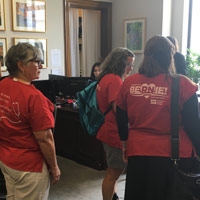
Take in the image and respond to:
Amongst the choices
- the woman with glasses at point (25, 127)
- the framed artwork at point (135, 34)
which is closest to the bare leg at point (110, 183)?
the woman with glasses at point (25, 127)

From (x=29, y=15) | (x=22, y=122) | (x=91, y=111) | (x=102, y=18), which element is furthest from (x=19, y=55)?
(x=102, y=18)

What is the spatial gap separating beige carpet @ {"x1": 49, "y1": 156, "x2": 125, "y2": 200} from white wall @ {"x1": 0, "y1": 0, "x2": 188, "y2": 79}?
68.2 inches

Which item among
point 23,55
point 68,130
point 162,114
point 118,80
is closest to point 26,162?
point 23,55

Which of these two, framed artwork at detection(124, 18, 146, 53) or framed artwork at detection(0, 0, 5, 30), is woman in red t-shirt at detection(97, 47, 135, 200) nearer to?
framed artwork at detection(0, 0, 5, 30)

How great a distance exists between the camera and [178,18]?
16.7ft

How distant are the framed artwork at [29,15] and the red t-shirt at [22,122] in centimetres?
291

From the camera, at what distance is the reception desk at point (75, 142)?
3.63m

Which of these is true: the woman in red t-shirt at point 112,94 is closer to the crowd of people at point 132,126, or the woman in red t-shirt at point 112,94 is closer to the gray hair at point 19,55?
the crowd of people at point 132,126

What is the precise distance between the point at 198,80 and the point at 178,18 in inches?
45.9

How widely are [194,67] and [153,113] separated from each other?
3.15 meters

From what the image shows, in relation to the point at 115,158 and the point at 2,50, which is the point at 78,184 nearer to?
the point at 115,158

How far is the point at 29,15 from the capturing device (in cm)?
446

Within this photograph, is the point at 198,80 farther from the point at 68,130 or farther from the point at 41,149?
the point at 41,149

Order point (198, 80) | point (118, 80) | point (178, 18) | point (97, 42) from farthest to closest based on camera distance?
point (97, 42), point (178, 18), point (198, 80), point (118, 80)
